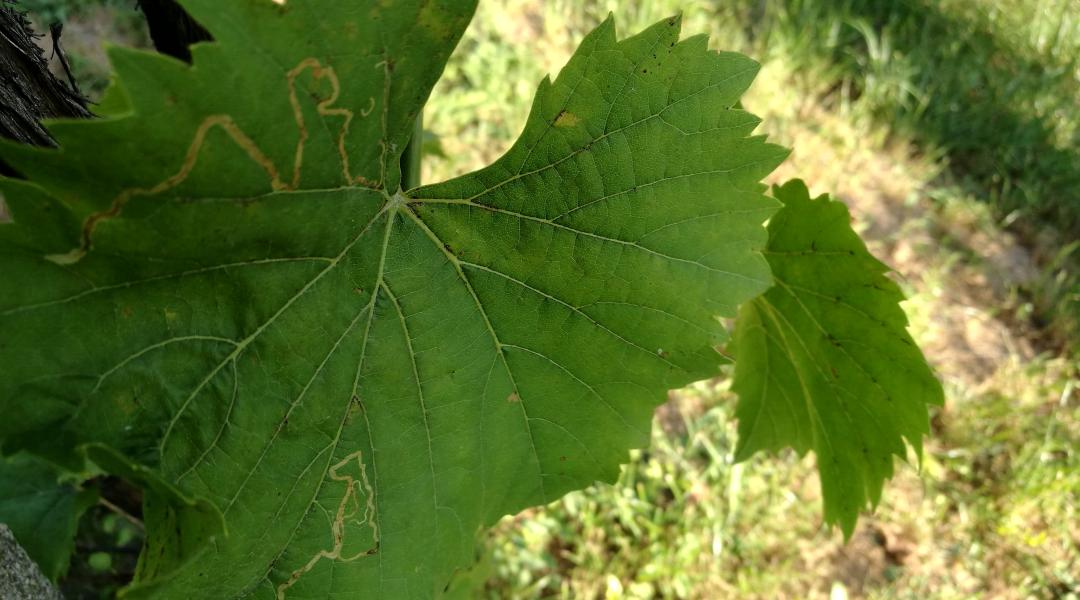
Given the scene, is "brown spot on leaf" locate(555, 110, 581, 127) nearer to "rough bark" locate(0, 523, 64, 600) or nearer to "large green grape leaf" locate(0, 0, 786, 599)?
"large green grape leaf" locate(0, 0, 786, 599)

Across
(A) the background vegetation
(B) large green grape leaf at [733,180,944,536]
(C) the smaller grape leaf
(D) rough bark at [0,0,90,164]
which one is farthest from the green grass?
(D) rough bark at [0,0,90,164]

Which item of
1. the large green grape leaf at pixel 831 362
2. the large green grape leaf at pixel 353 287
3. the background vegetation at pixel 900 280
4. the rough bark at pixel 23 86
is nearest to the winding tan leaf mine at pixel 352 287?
the large green grape leaf at pixel 353 287

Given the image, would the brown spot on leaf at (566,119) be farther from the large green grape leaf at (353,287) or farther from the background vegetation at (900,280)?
the background vegetation at (900,280)

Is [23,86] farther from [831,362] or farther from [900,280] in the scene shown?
[900,280]

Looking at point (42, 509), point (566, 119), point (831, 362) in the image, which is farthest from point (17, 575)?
point (831, 362)

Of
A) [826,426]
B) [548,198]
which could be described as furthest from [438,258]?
[826,426]

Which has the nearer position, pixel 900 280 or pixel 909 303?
pixel 909 303
